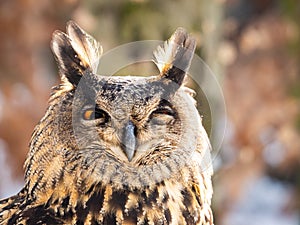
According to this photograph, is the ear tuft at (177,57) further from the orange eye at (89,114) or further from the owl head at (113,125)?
the orange eye at (89,114)

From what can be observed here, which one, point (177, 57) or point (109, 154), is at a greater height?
point (177, 57)

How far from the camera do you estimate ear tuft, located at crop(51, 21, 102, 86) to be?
3.03 meters

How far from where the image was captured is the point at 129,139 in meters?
2.87

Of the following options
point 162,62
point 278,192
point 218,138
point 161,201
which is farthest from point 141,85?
point 278,192

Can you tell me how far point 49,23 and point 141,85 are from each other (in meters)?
5.04

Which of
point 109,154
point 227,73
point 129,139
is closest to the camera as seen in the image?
point 129,139

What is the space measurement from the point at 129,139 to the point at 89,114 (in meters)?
0.17

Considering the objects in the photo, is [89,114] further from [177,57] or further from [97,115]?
[177,57]

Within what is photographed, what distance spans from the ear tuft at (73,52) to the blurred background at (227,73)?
8.78ft

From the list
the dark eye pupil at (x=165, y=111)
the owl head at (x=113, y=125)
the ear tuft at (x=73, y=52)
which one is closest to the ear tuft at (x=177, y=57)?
the owl head at (x=113, y=125)

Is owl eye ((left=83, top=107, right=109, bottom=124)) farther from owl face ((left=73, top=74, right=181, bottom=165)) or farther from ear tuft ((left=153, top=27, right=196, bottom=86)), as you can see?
ear tuft ((left=153, top=27, right=196, bottom=86))

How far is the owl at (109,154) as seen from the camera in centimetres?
296

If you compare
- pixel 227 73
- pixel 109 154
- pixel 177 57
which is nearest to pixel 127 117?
pixel 109 154

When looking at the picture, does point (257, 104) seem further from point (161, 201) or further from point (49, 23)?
point (161, 201)
